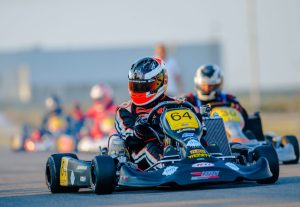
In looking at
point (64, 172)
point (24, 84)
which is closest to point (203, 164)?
point (64, 172)

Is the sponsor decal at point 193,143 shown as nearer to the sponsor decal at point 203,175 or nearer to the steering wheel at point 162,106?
the sponsor decal at point 203,175

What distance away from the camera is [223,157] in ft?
33.3

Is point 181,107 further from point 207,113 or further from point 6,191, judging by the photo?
point 6,191

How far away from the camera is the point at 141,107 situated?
1095 centimetres

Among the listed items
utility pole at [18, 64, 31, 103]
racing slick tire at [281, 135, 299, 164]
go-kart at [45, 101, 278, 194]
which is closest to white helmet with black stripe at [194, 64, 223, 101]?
racing slick tire at [281, 135, 299, 164]

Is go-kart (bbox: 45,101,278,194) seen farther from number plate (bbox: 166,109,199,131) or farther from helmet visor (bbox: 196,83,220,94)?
helmet visor (bbox: 196,83,220,94)

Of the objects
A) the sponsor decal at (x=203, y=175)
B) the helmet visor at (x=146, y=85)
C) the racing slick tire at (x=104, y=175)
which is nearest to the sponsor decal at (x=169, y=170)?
the sponsor decal at (x=203, y=175)

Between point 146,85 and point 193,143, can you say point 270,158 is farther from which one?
point 146,85

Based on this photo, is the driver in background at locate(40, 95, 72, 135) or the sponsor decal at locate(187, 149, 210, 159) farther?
the driver in background at locate(40, 95, 72, 135)

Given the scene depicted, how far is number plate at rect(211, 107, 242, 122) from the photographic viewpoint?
14445 mm

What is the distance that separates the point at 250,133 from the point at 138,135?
438 cm

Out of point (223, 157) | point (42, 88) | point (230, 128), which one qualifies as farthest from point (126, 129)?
point (42, 88)

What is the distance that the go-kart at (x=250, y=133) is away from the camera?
1430 cm

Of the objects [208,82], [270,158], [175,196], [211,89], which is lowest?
[175,196]
